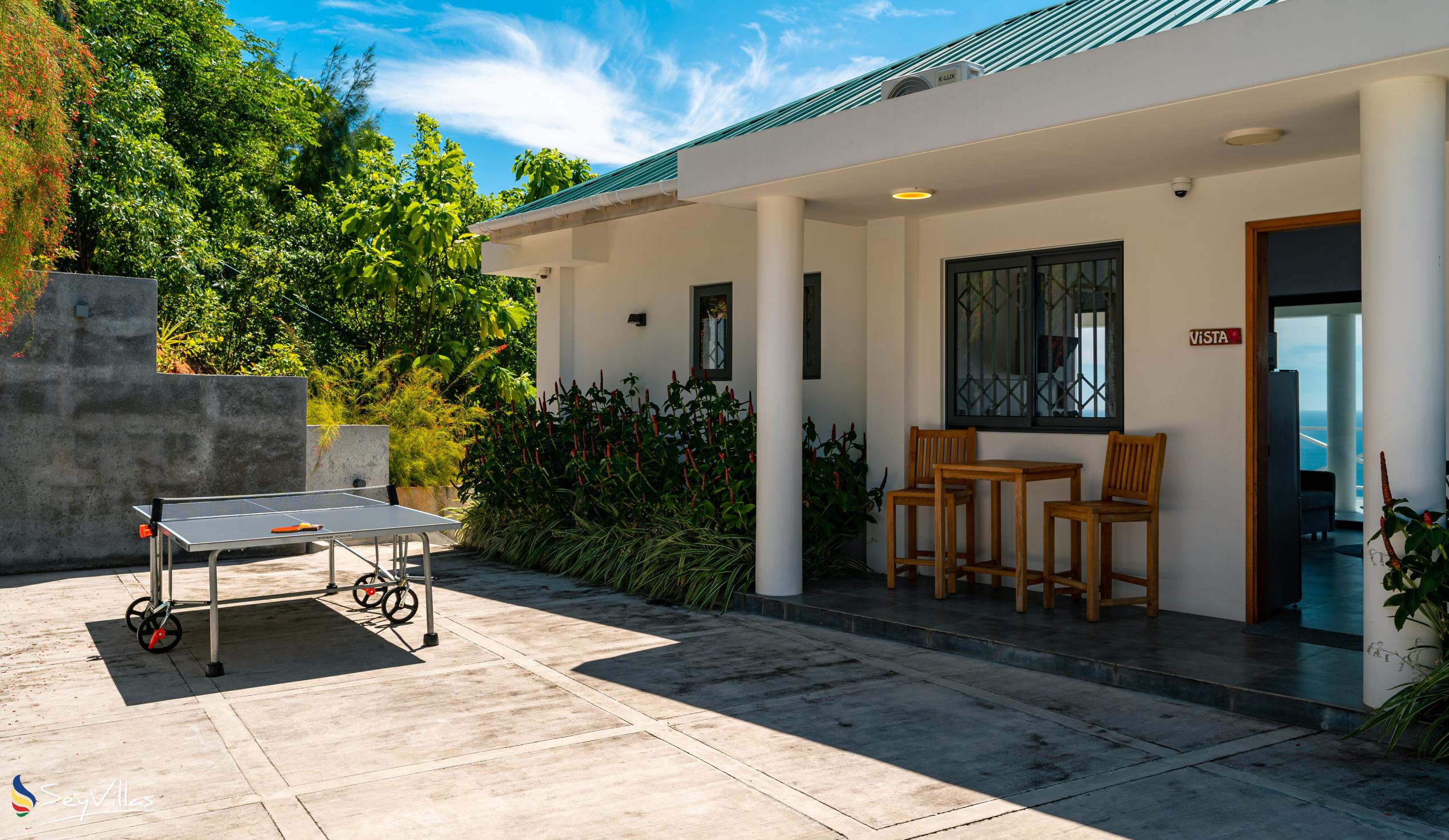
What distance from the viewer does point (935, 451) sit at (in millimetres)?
8008

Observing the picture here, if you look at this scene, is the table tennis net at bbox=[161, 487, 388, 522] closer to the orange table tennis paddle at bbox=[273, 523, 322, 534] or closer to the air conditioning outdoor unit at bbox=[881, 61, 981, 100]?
the orange table tennis paddle at bbox=[273, 523, 322, 534]

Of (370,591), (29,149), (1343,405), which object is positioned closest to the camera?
(370,591)

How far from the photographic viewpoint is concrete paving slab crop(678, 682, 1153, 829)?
3.96 m

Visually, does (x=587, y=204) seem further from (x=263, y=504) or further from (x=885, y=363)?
(x=263, y=504)

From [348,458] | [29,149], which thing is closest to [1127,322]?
[348,458]

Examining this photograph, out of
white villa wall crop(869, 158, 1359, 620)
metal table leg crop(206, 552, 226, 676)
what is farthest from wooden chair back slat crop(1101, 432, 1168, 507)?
metal table leg crop(206, 552, 226, 676)

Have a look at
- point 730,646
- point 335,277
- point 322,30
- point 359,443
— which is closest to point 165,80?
point 335,277

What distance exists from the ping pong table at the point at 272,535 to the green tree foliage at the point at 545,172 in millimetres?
16634

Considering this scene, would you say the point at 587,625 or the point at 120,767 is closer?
the point at 120,767

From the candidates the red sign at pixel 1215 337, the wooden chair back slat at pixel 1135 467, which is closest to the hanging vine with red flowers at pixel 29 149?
the wooden chair back slat at pixel 1135 467

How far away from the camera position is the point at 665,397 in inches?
430

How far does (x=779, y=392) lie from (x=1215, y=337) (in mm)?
2829

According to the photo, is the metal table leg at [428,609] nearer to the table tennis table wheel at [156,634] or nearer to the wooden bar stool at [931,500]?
the table tennis table wheel at [156,634]

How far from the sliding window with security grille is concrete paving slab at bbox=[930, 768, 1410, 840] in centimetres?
366
